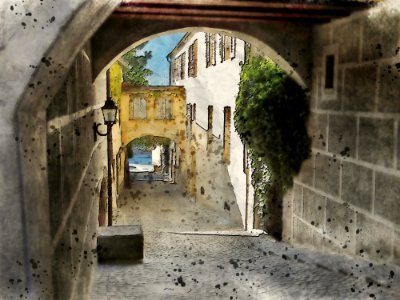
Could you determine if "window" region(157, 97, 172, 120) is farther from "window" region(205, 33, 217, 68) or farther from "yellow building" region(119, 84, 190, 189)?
"window" region(205, 33, 217, 68)

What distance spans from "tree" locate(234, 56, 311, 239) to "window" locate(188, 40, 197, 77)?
1202 cm

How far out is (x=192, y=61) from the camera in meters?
23.6

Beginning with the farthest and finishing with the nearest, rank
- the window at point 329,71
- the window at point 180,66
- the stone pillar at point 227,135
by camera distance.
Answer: the window at point 180,66
the stone pillar at point 227,135
the window at point 329,71

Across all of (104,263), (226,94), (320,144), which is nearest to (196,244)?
(104,263)

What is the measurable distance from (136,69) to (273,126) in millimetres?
21497

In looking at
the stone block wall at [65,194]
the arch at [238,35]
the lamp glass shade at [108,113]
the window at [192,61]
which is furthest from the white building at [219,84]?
the stone block wall at [65,194]

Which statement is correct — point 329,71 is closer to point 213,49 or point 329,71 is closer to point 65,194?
point 65,194

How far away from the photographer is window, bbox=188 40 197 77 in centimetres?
2278

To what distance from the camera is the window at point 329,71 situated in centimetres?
850

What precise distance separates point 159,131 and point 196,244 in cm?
1514

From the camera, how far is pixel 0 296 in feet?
7.50

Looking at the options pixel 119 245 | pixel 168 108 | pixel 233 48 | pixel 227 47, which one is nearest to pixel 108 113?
pixel 119 245

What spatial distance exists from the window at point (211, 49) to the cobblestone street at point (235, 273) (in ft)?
33.4

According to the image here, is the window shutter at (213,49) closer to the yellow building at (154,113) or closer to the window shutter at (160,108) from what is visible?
the yellow building at (154,113)
